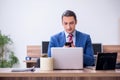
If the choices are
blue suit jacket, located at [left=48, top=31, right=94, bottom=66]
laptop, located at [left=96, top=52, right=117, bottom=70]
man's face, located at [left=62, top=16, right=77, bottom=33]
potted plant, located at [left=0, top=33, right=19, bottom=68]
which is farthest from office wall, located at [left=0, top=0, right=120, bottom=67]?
laptop, located at [left=96, top=52, right=117, bottom=70]

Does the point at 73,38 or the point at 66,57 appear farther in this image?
the point at 73,38

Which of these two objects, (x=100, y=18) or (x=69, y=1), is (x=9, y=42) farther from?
(x=100, y=18)

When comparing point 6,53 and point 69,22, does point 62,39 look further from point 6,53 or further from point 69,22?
point 6,53

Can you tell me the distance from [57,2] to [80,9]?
61cm

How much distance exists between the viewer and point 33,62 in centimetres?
615

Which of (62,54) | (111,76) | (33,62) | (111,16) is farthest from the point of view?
(111,16)

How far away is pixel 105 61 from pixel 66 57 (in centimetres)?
35

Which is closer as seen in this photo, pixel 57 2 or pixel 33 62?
pixel 33 62

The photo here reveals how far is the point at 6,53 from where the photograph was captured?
271 inches

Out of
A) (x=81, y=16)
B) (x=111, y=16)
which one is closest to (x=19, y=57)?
(x=81, y=16)

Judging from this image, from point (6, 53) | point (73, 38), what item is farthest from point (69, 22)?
point (6, 53)

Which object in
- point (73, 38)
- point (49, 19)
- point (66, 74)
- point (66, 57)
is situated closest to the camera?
point (66, 74)

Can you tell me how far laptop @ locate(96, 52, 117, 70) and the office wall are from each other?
436 centimetres

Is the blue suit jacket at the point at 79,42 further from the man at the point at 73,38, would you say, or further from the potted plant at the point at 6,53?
the potted plant at the point at 6,53
